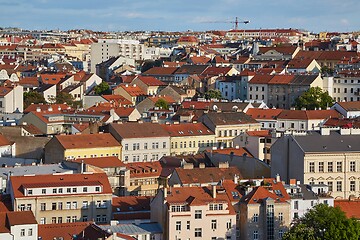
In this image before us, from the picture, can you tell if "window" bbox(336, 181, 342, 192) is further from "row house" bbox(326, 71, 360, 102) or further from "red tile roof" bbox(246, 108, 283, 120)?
"row house" bbox(326, 71, 360, 102)

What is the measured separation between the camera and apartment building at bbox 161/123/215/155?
68750 mm

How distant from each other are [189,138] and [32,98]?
29885 mm

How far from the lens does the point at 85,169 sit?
5122 centimetres

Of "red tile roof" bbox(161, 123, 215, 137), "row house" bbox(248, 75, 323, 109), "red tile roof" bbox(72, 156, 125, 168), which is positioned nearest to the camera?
"red tile roof" bbox(72, 156, 125, 168)

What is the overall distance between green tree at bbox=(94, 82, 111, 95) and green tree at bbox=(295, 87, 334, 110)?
19.9m

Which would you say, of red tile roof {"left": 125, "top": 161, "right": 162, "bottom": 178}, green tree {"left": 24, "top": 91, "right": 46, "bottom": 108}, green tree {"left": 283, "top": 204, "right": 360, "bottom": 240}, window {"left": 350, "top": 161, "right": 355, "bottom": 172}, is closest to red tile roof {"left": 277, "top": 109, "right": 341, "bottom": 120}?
red tile roof {"left": 125, "top": 161, "right": 162, "bottom": 178}

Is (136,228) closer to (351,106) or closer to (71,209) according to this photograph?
(71,209)

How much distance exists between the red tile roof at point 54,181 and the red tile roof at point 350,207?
9.25 metres

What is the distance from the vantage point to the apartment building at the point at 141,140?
65.8m

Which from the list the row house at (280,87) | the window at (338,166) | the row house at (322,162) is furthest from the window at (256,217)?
the row house at (280,87)

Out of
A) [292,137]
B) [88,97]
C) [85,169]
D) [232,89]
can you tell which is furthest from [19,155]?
[232,89]

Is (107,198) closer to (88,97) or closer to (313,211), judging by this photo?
(313,211)

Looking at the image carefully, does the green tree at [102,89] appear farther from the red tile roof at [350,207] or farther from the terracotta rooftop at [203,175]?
the red tile roof at [350,207]

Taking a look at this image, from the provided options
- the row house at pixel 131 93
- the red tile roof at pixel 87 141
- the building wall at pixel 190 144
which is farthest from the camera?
the row house at pixel 131 93
